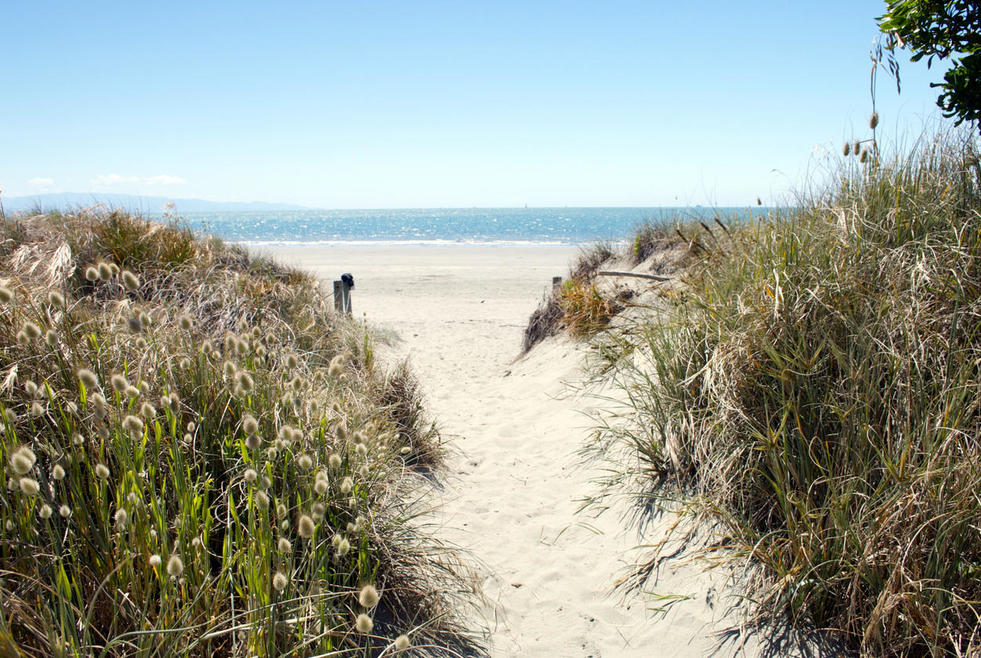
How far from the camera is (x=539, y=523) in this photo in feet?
13.9

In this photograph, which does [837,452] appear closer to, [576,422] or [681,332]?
[681,332]

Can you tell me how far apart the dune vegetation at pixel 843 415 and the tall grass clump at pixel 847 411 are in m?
0.01

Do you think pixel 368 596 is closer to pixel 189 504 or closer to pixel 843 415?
pixel 189 504

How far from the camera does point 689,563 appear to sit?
3.37 metres

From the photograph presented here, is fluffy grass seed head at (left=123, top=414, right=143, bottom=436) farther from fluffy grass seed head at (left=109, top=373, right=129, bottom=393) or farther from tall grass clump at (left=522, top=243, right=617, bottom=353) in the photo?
tall grass clump at (left=522, top=243, right=617, bottom=353)

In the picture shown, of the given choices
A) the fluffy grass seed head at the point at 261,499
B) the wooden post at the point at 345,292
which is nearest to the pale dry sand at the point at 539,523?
the wooden post at the point at 345,292

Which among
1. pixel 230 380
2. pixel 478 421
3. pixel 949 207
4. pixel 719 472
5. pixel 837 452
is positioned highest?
pixel 949 207

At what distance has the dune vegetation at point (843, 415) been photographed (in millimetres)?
2490

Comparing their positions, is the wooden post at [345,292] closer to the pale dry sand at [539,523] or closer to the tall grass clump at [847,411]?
the pale dry sand at [539,523]

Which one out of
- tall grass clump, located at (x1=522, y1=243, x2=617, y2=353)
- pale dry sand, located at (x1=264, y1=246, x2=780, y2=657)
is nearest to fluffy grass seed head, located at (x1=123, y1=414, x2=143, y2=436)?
pale dry sand, located at (x1=264, y1=246, x2=780, y2=657)

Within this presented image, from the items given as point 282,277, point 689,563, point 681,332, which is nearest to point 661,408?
point 681,332

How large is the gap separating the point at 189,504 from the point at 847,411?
9.68 ft

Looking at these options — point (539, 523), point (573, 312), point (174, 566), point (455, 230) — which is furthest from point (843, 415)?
point (455, 230)

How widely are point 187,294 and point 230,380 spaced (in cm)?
373
